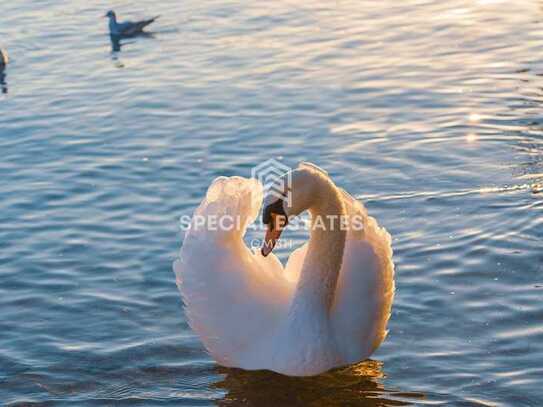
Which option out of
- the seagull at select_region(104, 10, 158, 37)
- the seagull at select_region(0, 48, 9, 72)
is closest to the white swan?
the seagull at select_region(0, 48, 9, 72)

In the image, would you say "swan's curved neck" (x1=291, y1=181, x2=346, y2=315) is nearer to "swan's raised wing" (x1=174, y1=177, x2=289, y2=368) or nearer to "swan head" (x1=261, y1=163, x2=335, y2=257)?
"swan head" (x1=261, y1=163, x2=335, y2=257)

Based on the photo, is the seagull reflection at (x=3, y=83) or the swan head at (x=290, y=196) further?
the seagull reflection at (x=3, y=83)

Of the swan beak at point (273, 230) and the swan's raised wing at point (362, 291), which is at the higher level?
the swan beak at point (273, 230)

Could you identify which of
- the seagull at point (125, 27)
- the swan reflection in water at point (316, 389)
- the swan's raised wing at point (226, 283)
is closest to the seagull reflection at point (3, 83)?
the seagull at point (125, 27)

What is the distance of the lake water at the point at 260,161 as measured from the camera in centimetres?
850

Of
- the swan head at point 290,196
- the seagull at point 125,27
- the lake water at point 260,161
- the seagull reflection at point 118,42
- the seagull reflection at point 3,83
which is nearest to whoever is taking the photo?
the swan head at point 290,196

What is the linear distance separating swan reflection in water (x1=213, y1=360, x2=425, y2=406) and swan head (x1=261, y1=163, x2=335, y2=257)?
3.74ft

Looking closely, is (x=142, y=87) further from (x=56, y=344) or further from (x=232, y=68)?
(x=56, y=344)

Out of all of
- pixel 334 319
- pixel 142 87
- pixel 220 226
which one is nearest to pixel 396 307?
pixel 334 319

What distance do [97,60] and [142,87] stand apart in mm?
2218

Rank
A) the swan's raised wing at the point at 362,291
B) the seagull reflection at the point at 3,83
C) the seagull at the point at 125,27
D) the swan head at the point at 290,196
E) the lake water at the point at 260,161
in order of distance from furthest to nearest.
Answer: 1. the seagull at the point at 125,27
2. the seagull reflection at the point at 3,83
3. the lake water at the point at 260,161
4. the swan's raised wing at the point at 362,291
5. the swan head at the point at 290,196

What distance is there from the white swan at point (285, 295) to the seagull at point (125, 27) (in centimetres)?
1087

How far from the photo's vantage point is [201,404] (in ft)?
26.9

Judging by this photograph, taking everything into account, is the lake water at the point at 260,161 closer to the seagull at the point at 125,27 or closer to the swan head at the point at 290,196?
the seagull at the point at 125,27
